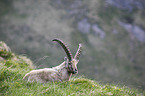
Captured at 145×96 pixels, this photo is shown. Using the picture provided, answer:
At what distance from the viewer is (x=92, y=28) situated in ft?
552

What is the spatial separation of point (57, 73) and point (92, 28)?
161908 millimetres

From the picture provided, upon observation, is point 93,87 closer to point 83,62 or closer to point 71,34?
point 83,62

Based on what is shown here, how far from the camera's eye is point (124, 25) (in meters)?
175

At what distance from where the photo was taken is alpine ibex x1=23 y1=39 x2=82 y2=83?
838 centimetres

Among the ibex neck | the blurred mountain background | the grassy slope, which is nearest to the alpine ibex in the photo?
the ibex neck

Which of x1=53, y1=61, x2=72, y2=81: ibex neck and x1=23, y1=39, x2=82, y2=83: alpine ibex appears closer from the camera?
x1=23, y1=39, x2=82, y2=83: alpine ibex

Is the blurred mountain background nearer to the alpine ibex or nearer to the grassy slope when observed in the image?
the alpine ibex

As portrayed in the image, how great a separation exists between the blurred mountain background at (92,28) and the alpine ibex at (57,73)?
10395cm

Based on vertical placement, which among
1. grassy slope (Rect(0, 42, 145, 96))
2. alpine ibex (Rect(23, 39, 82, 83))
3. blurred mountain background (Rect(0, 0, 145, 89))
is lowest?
grassy slope (Rect(0, 42, 145, 96))

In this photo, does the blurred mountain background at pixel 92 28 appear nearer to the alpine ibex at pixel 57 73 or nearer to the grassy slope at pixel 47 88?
the alpine ibex at pixel 57 73

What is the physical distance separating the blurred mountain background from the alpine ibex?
104 m

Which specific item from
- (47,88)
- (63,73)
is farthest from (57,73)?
(47,88)

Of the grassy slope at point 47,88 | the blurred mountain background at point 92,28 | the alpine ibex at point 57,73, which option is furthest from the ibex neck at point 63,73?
the blurred mountain background at point 92,28

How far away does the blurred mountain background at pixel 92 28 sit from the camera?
128 m
